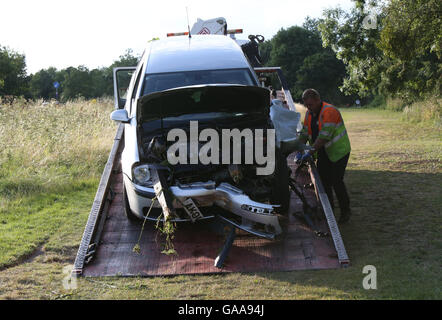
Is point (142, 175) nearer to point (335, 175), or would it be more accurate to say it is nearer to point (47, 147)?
point (335, 175)

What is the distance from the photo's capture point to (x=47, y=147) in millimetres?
11820

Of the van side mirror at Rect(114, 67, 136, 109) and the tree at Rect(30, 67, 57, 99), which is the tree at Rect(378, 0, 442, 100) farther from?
the tree at Rect(30, 67, 57, 99)

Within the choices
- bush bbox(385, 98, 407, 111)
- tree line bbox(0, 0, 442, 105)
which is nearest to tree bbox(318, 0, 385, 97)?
tree line bbox(0, 0, 442, 105)

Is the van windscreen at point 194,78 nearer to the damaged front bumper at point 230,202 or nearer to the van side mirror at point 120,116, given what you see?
the van side mirror at point 120,116

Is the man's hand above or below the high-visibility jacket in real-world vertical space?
below

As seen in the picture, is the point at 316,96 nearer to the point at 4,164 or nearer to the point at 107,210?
the point at 107,210

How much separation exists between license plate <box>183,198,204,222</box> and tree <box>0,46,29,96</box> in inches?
1043

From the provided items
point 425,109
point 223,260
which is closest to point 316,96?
point 223,260

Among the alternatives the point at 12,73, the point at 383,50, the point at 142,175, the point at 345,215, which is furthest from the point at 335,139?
the point at 12,73

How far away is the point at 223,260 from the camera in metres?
5.68

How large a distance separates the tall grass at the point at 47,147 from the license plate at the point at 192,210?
4.51m

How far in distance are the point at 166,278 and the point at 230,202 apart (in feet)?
3.41

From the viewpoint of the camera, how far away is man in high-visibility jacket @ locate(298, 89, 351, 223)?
6914 mm

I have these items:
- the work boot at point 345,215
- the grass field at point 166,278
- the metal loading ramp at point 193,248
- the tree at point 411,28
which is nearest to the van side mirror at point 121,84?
the grass field at point 166,278
